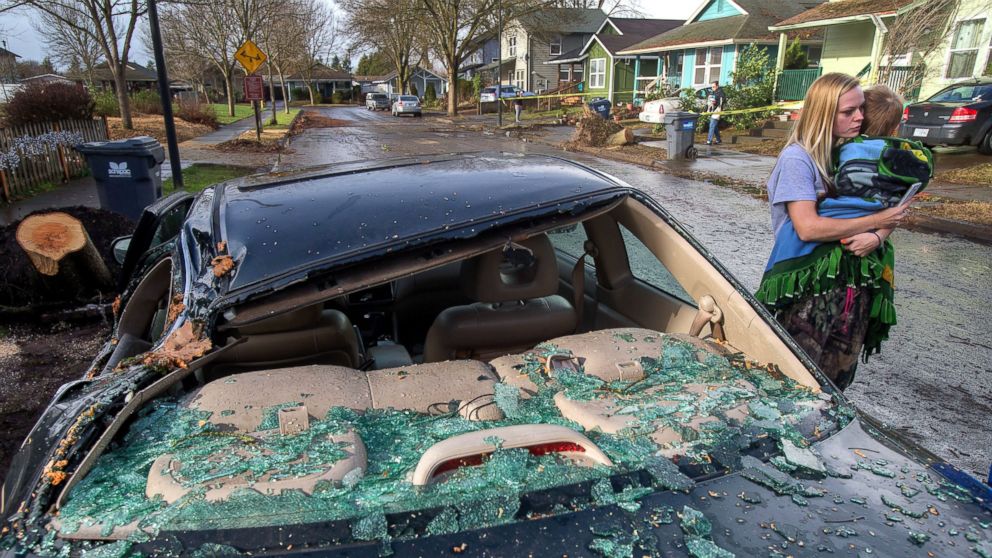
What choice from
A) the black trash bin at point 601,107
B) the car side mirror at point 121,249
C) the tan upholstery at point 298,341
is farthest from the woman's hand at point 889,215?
the black trash bin at point 601,107

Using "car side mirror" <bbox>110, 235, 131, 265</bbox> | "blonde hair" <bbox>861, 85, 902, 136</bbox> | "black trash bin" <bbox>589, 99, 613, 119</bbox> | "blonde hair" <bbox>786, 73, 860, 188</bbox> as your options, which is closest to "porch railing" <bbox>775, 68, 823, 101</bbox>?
"black trash bin" <bbox>589, 99, 613, 119</bbox>

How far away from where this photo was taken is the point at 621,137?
19.6m

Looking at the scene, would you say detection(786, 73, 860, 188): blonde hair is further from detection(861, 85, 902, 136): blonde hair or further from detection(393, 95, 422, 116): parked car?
detection(393, 95, 422, 116): parked car

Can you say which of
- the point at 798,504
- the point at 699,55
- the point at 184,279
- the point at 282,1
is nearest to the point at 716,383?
the point at 798,504

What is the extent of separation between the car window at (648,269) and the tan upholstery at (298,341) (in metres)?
1.33

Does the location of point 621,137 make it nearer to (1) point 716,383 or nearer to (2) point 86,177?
(2) point 86,177

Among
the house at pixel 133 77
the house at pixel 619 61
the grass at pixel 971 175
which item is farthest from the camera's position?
the house at pixel 133 77

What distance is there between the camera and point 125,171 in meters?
8.16

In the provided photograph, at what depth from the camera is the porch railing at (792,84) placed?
22609mm

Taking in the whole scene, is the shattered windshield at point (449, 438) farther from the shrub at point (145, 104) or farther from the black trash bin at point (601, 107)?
the shrub at point (145, 104)

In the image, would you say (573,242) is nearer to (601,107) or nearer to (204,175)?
(204,175)

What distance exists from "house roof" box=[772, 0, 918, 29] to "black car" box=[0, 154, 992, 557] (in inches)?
767

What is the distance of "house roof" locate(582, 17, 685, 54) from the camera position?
41525mm

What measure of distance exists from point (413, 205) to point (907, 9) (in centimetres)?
1869
